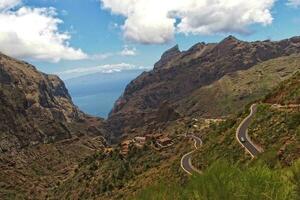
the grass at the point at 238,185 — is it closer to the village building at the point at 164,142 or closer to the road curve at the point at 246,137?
the road curve at the point at 246,137

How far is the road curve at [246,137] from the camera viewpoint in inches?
3514

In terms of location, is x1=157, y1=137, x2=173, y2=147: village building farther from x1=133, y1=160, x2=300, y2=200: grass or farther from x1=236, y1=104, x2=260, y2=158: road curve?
x1=133, y1=160, x2=300, y2=200: grass

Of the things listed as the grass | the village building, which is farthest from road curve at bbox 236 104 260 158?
the village building

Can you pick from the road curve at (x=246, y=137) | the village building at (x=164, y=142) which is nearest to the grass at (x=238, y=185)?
the road curve at (x=246, y=137)

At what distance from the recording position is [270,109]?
104250mm

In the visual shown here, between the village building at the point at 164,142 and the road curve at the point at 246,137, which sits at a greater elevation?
the road curve at the point at 246,137

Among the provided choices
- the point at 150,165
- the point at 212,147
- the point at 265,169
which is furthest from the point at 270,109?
the point at 265,169

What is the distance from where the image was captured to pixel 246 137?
9944 cm

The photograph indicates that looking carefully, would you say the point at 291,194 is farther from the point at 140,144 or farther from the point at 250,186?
the point at 140,144

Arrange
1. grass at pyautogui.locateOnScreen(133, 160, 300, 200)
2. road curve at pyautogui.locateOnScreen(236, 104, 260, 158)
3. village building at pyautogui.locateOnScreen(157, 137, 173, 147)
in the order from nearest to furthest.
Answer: grass at pyautogui.locateOnScreen(133, 160, 300, 200), road curve at pyautogui.locateOnScreen(236, 104, 260, 158), village building at pyautogui.locateOnScreen(157, 137, 173, 147)

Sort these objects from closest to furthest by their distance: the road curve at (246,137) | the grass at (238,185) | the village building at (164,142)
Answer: the grass at (238,185), the road curve at (246,137), the village building at (164,142)

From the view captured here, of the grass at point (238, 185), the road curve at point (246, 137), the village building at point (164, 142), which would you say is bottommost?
the village building at point (164, 142)

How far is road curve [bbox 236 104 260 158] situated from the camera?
89256 mm

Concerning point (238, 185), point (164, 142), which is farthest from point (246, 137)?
point (164, 142)
